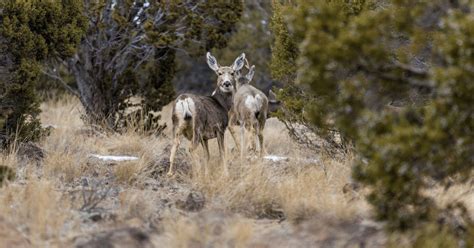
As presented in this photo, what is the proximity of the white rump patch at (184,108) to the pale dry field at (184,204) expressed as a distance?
0.74 metres

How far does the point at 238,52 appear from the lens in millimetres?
24125

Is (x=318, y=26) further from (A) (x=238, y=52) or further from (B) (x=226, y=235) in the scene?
(A) (x=238, y=52)

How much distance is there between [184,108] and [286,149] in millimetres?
4094

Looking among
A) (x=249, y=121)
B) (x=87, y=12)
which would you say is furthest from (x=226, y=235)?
(x=87, y=12)

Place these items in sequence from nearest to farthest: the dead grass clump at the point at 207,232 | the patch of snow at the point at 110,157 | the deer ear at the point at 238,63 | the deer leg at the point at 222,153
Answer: the dead grass clump at the point at 207,232 → the deer leg at the point at 222,153 → the patch of snow at the point at 110,157 → the deer ear at the point at 238,63

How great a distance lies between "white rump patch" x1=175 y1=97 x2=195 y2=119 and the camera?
10383 mm

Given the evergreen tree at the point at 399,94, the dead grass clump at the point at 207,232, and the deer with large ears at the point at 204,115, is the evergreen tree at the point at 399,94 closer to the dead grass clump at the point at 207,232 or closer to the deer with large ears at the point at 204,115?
the dead grass clump at the point at 207,232

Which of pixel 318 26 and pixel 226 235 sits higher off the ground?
pixel 318 26

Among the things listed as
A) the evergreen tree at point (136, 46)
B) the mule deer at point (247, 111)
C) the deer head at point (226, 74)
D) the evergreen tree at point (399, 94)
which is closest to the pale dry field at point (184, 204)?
the evergreen tree at point (399, 94)

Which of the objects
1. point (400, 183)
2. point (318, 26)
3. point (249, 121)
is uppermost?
point (318, 26)

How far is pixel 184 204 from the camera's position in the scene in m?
8.15

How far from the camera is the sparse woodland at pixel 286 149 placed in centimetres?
592

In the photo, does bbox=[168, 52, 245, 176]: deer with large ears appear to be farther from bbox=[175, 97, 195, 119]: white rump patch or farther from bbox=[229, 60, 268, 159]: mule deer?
bbox=[229, 60, 268, 159]: mule deer

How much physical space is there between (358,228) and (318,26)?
1.76 metres
